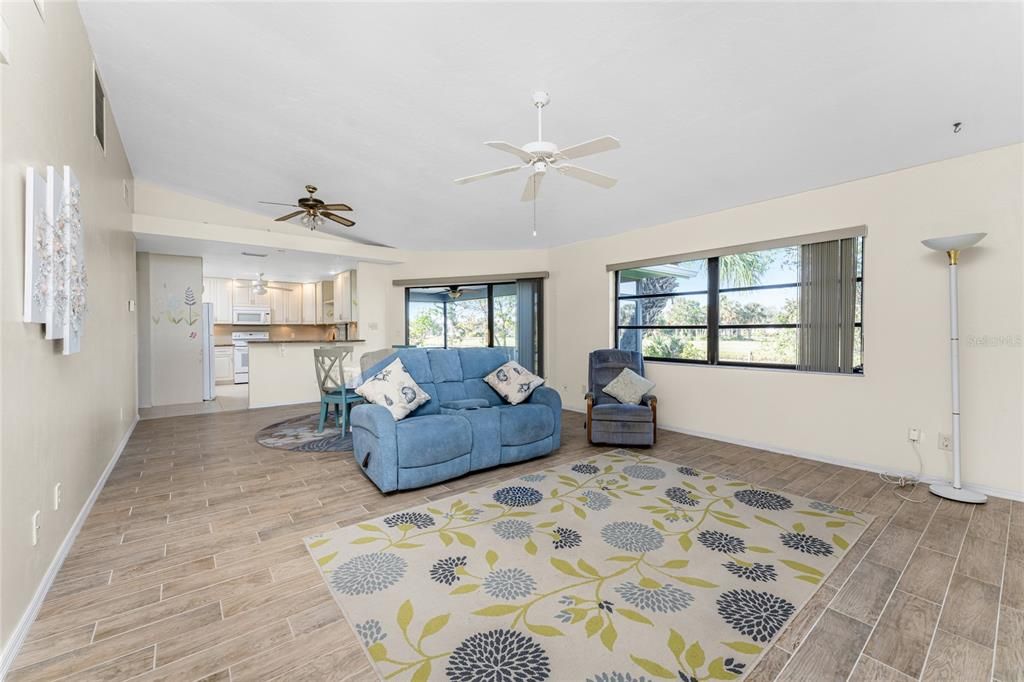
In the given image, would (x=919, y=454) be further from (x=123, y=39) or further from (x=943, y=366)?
(x=123, y=39)

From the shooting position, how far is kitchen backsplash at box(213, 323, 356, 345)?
912 centimetres

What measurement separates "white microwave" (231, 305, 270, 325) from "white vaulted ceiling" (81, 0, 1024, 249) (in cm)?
564

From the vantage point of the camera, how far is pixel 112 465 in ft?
11.6

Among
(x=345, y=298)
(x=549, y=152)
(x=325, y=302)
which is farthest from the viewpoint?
(x=325, y=302)

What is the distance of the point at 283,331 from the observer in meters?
9.77

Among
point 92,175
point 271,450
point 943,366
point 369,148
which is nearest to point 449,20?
point 369,148

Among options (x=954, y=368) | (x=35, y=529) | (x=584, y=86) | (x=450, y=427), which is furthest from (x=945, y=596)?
(x=35, y=529)

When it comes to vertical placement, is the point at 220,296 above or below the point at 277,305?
above

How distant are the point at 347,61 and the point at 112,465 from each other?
384 centimetres

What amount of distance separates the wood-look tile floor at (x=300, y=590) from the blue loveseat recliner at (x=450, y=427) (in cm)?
18

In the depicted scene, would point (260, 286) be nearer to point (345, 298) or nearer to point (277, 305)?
point (277, 305)

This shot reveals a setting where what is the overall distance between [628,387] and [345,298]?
5675 mm

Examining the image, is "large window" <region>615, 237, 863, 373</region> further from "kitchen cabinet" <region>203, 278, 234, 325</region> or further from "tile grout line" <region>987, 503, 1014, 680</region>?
"kitchen cabinet" <region>203, 278, 234, 325</region>

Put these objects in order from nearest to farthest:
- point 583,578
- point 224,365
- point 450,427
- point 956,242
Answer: point 583,578 < point 956,242 < point 450,427 < point 224,365
